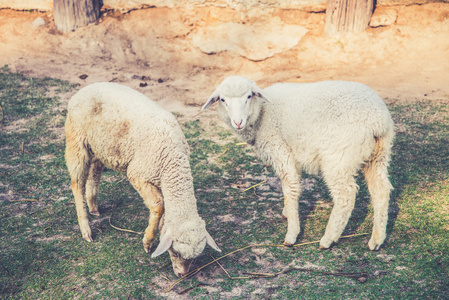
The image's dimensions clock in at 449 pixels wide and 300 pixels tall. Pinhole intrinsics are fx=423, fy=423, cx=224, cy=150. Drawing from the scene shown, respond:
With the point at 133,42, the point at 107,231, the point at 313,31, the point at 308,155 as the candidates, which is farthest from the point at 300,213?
the point at 133,42

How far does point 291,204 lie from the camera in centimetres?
473

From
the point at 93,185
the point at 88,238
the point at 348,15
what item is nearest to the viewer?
the point at 88,238

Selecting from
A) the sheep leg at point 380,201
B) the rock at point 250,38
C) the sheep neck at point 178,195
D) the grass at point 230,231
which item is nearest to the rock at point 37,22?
the rock at point 250,38

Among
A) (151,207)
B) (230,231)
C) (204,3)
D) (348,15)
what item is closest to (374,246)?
(230,231)

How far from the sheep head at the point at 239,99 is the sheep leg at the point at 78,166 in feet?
5.50

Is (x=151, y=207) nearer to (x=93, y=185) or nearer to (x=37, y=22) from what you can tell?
(x=93, y=185)

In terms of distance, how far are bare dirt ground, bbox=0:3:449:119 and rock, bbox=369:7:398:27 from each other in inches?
3.5

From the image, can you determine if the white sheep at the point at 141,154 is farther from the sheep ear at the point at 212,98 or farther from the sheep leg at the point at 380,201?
the sheep leg at the point at 380,201

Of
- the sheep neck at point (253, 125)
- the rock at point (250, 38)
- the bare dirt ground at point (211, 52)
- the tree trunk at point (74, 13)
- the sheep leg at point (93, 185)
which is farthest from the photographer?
the tree trunk at point (74, 13)

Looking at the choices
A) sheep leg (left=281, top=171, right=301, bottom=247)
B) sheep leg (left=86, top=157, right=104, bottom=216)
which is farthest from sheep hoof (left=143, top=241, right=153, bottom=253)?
sheep leg (left=281, top=171, right=301, bottom=247)

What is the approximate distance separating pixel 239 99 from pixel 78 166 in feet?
6.77

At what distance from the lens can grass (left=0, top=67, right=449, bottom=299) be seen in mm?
4035

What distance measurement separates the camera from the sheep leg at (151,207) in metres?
4.57

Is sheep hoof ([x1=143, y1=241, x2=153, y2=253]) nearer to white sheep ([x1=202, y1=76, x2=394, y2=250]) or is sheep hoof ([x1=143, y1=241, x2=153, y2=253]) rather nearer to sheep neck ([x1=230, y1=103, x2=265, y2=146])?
white sheep ([x1=202, y1=76, x2=394, y2=250])
